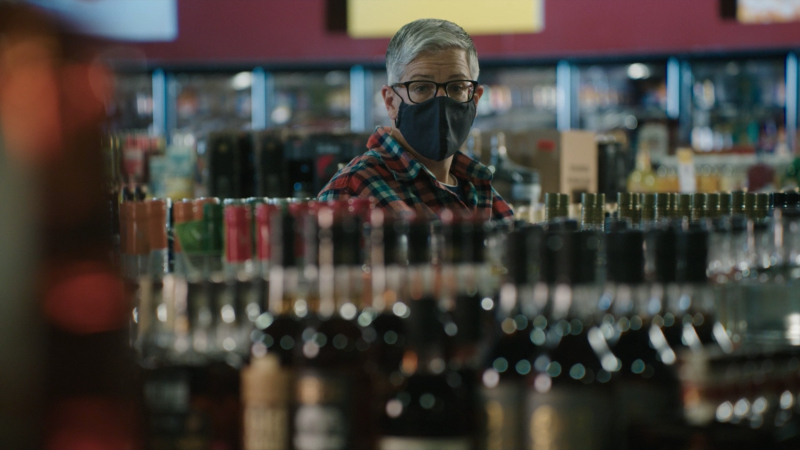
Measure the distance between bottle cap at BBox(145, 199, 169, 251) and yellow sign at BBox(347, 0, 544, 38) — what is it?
17.1ft

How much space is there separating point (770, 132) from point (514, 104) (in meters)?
1.96

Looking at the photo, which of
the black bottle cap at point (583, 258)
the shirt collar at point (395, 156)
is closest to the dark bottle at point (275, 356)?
the black bottle cap at point (583, 258)

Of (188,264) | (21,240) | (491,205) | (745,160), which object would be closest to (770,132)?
(745,160)

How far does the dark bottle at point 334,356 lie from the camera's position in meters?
0.91

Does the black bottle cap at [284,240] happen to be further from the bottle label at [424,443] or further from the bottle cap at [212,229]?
the bottle cap at [212,229]

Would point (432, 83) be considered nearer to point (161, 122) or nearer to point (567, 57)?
point (567, 57)

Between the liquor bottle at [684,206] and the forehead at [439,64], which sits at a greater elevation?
the forehead at [439,64]

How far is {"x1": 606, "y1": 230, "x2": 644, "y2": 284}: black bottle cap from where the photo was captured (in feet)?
3.23

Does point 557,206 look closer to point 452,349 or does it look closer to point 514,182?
Answer: point 452,349

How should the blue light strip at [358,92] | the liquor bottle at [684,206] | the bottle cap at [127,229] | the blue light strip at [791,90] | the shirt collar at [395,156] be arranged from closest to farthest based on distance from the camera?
1. the bottle cap at [127,229]
2. the liquor bottle at [684,206]
3. the shirt collar at [395,156]
4. the blue light strip at [791,90]
5. the blue light strip at [358,92]

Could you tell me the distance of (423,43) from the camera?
2.25 m

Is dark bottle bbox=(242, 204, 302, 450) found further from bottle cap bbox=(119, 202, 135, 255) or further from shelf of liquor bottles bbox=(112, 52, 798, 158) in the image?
shelf of liquor bottles bbox=(112, 52, 798, 158)

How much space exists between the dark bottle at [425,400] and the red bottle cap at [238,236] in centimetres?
43

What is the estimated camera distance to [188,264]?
141 centimetres
